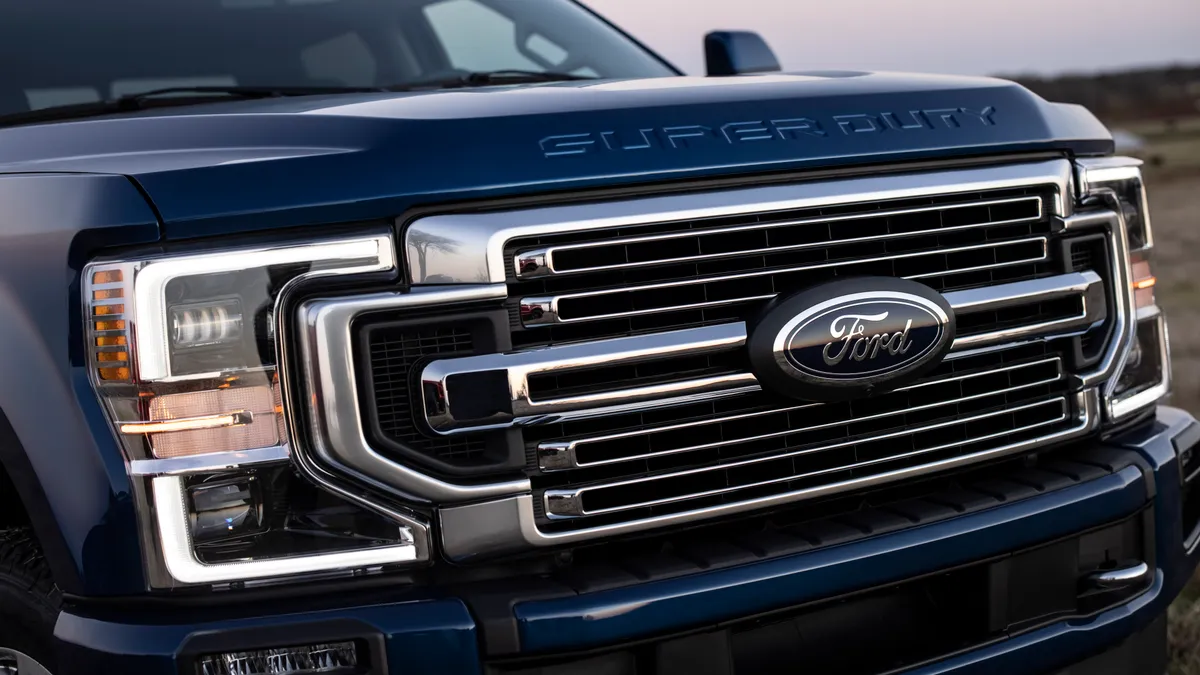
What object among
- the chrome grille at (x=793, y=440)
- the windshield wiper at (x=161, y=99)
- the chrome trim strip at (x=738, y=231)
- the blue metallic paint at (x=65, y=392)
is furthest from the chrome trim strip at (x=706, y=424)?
the windshield wiper at (x=161, y=99)

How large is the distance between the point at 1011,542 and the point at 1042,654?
26 centimetres

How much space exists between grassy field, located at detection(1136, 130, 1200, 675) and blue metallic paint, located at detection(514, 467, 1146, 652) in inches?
39.1

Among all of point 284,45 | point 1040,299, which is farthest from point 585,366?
point 284,45

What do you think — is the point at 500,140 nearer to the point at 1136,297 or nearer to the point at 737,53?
the point at 1136,297

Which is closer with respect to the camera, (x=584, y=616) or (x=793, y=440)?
(x=584, y=616)

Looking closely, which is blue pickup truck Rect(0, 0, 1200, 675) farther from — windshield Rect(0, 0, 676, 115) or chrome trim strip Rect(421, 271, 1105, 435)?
windshield Rect(0, 0, 676, 115)

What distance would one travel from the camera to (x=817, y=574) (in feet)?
7.57

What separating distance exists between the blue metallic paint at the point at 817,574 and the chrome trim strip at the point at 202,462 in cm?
47

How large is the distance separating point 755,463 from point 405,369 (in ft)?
2.15

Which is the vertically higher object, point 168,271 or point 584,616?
point 168,271

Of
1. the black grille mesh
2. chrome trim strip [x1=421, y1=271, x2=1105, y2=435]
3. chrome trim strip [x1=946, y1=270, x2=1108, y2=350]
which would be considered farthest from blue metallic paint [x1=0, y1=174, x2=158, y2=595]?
chrome trim strip [x1=946, y1=270, x2=1108, y2=350]

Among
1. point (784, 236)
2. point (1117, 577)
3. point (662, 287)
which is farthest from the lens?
point (1117, 577)

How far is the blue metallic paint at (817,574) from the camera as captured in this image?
2.13 metres

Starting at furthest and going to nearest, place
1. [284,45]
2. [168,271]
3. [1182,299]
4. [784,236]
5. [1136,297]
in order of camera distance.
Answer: [1182,299] → [284,45] → [1136,297] → [784,236] → [168,271]
